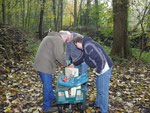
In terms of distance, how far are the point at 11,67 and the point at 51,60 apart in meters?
3.66

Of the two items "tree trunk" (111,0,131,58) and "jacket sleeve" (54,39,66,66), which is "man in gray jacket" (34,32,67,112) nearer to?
"jacket sleeve" (54,39,66,66)

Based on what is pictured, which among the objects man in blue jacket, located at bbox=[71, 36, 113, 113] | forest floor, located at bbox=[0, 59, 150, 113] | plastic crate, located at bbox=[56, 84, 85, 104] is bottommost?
forest floor, located at bbox=[0, 59, 150, 113]

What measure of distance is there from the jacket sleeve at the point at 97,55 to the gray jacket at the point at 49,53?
62cm

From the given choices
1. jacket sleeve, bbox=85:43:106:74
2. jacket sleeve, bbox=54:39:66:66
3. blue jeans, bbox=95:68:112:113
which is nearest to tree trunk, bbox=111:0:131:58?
blue jeans, bbox=95:68:112:113

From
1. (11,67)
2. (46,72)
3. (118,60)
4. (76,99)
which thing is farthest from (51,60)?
(118,60)

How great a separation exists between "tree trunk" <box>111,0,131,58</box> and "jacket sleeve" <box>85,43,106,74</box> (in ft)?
15.5

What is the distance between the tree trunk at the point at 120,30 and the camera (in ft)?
22.4

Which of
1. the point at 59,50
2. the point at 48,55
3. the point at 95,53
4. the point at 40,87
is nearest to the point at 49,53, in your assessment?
the point at 48,55

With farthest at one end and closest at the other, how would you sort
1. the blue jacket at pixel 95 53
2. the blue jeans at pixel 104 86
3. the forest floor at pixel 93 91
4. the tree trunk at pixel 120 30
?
the tree trunk at pixel 120 30
the forest floor at pixel 93 91
the blue jeans at pixel 104 86
the blue jacket at pixel 95 53

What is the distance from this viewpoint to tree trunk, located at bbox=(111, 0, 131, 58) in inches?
269

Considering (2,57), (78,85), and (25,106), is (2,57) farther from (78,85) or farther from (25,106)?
(78,85)

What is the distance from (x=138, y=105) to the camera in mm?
3691

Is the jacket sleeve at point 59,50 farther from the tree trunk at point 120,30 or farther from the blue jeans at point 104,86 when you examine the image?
the tree trunk at point 120,30

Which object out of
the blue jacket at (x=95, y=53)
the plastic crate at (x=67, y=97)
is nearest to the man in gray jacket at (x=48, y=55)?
the plastic crate at (x=67, y=97)
